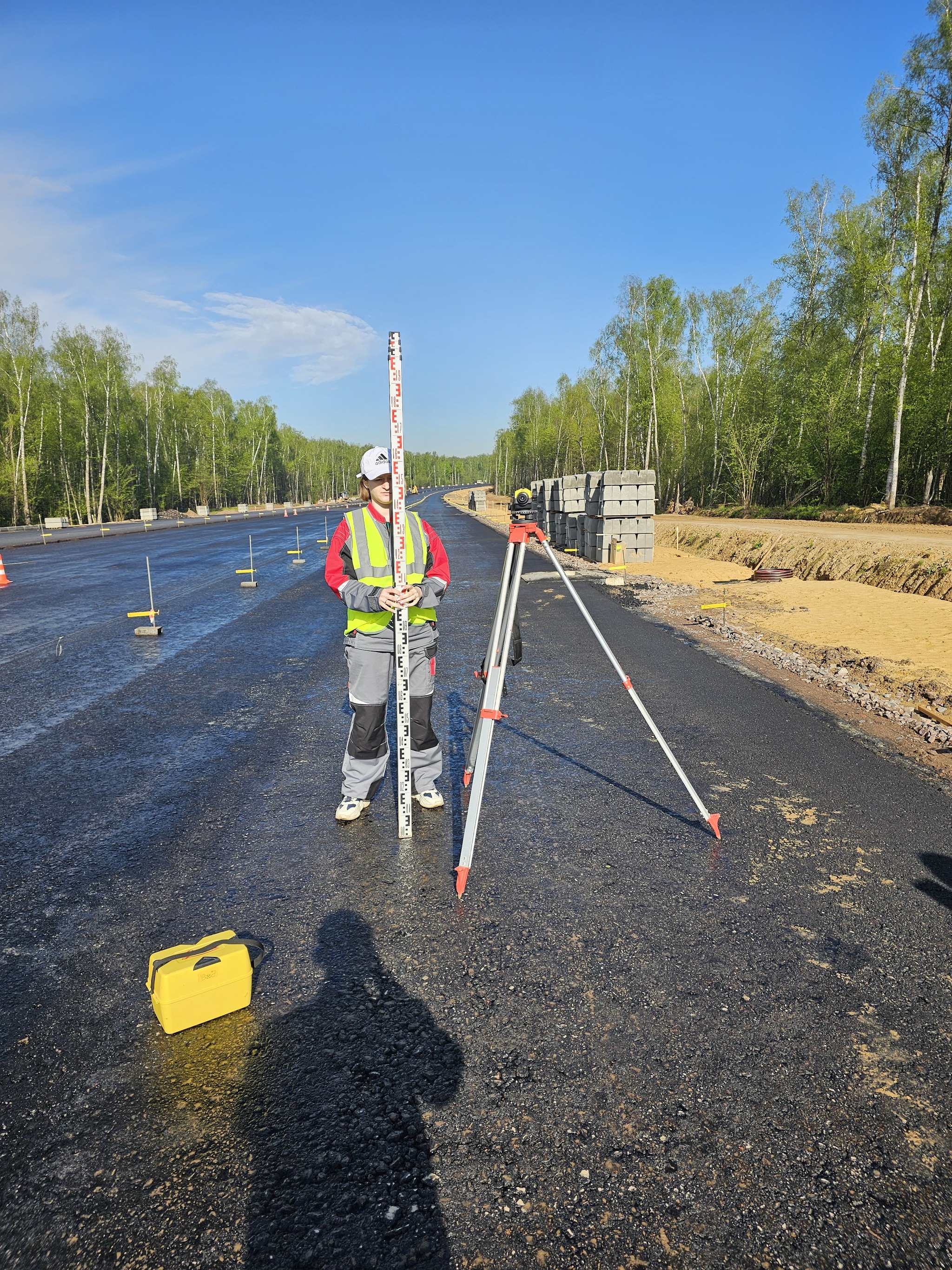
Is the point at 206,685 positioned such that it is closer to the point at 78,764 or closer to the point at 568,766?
the point at 78,764

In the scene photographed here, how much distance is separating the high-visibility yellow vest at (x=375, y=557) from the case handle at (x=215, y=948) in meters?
1.60

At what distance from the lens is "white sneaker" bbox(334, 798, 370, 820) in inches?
161

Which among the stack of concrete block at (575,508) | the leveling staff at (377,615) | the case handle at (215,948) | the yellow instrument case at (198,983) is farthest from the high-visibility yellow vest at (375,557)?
the stack of concrete block at (575,508)

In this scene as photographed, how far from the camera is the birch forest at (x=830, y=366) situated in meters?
24.9

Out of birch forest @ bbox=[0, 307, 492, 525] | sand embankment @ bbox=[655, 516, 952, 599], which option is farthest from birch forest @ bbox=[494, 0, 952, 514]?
birch forest @ bbox=[0, 307, 492, 525]

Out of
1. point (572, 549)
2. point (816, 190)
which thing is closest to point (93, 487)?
point (572, 549)

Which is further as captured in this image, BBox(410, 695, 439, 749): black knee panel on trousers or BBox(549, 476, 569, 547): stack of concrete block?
BBox(549, 476, 569, 547): stack of concrete block

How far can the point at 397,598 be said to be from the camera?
362cm

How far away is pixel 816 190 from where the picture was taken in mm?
32188

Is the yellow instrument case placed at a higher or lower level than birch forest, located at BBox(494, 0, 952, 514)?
lower

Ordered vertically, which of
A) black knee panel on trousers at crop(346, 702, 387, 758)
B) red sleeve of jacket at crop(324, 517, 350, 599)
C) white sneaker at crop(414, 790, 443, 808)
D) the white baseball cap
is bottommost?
white sneaker at crop(414, 790, 443, 808)

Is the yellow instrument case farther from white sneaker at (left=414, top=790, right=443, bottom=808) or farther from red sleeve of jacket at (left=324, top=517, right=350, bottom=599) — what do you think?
red sleeve of jacket at (left=324, top=517, right=350, bottom=599)

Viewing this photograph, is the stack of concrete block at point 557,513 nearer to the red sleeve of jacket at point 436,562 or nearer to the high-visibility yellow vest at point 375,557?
the red sleeve of jacket at point 436,562

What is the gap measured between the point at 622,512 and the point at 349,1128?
17.8m
